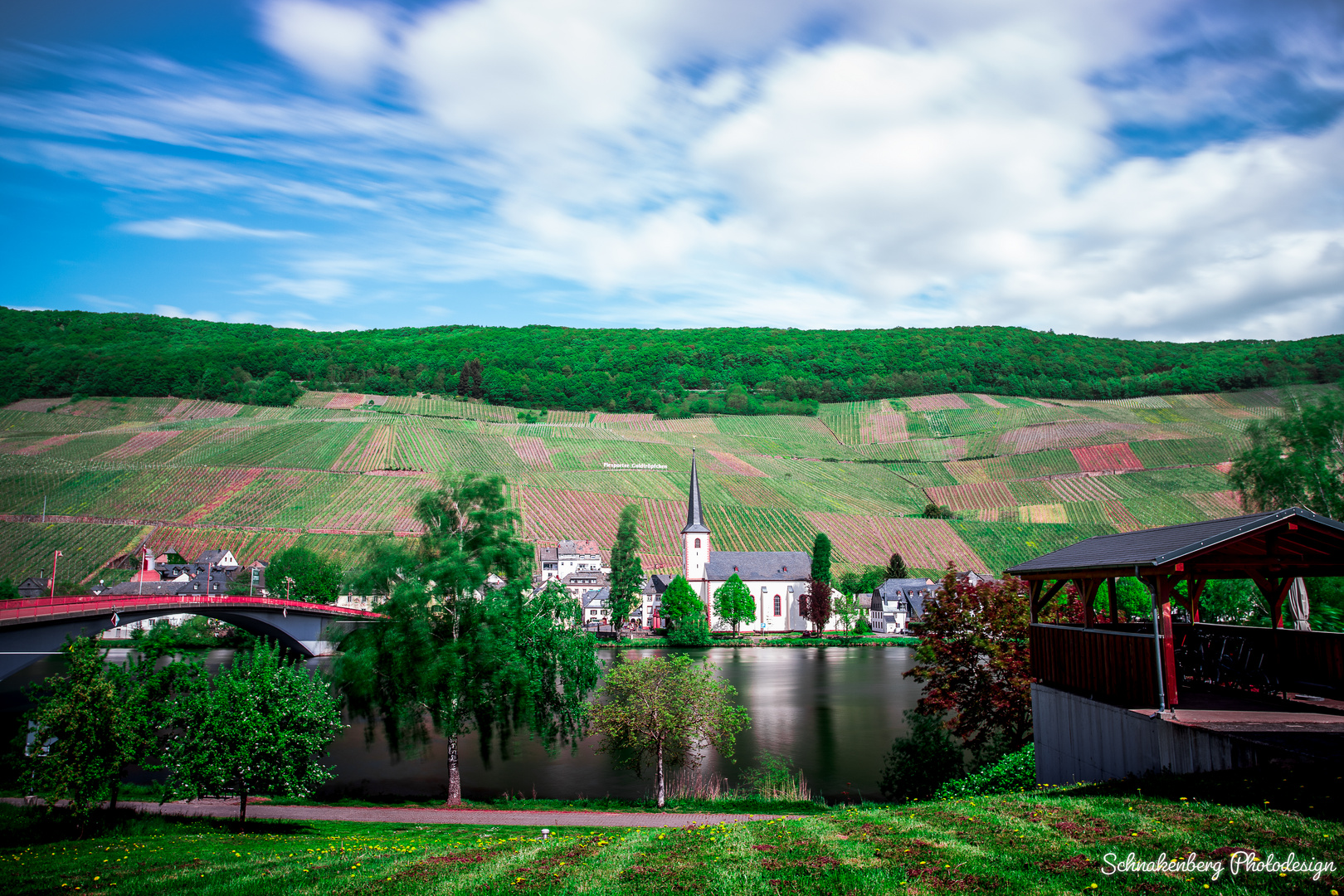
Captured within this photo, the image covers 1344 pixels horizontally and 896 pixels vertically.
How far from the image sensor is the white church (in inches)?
3834

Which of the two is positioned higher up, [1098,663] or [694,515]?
[694,515]

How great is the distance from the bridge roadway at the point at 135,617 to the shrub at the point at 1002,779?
22.9 meters

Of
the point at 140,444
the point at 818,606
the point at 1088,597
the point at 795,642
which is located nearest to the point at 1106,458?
the point at 818,606

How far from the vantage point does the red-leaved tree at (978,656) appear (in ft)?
70.1

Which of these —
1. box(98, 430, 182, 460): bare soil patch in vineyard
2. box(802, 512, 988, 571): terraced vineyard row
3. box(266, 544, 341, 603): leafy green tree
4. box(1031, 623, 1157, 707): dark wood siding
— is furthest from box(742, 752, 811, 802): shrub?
box(98, 430, 182, 460): bare soil patch in vineyard

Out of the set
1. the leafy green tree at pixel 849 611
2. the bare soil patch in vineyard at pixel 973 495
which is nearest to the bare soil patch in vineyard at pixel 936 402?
the bare soil patch in vineyard at pixel 973 495

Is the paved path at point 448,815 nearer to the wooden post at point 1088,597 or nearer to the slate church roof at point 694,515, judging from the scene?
the wooden post at point 1088,597

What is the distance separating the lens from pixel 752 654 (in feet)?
238

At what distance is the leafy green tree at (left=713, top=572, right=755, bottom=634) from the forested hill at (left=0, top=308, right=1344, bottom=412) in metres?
84.2

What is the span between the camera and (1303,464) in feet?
108

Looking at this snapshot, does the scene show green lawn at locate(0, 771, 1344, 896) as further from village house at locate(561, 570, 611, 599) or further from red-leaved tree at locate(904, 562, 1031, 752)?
village house at locate(561, 570, 611, 599)

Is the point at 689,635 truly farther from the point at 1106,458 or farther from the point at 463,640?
the point at 1106,458

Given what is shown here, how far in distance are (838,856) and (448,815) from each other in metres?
15.1

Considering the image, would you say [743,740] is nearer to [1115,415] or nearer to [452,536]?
[452,536]
